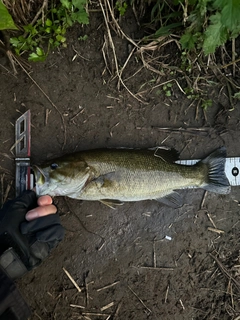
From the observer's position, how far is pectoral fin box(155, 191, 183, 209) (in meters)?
3.95

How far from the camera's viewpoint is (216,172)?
395 cm

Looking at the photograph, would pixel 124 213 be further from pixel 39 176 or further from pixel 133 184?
pixel 39 176

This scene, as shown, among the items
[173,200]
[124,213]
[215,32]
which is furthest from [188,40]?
[124,213]

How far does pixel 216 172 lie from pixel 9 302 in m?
2.42

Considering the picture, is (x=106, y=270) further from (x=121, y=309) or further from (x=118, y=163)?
(x=118, y=163)

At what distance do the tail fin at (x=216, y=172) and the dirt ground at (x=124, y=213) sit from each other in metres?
0.20

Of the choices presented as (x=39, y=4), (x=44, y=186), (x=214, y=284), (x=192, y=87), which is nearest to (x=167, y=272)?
(x=214, y=284)

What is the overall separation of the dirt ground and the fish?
0.82 feet

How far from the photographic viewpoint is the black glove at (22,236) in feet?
11.2

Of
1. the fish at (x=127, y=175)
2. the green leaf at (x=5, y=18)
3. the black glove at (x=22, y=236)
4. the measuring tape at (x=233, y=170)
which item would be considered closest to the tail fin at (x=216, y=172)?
the fish at (x=127, y=175)

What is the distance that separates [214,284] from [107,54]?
2875 millimetres

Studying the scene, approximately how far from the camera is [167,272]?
13.7 feet

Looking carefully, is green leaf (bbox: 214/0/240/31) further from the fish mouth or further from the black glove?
the black glove

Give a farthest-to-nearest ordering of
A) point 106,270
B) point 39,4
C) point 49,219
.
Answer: point 106,270 → point 39,4 → point 49,219
